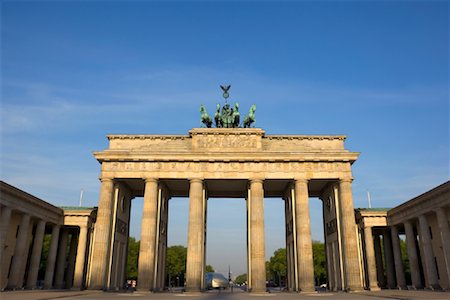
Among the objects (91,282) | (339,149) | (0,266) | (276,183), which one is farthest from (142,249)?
(339,149)

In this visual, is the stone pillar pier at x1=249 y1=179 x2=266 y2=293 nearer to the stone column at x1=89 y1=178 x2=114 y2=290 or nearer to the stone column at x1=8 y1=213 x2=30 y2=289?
the stone column at x1=89 y1=178 x2=114 y2=290

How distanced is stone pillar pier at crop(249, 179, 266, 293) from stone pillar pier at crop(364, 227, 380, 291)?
12.9 m

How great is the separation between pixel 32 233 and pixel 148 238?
1887 cm

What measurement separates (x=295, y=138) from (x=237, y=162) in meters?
7.82

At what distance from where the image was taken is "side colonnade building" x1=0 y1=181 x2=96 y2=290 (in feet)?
123

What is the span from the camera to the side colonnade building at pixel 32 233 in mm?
37562

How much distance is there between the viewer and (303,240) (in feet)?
134

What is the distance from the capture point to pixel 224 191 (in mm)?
51750

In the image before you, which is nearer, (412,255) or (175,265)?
(412,255)

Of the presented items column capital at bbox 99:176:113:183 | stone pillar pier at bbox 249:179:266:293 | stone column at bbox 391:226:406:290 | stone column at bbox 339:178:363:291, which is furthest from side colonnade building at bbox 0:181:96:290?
stone column at bbox 391:226:406:290

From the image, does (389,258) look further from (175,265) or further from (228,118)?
(175,265)

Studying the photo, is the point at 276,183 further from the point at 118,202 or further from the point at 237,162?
the point at 118,202

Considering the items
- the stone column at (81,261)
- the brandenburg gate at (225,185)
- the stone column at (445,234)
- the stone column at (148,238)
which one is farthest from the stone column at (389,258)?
the stone column at (81,261)

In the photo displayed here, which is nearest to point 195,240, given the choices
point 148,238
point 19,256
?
point 148,238
